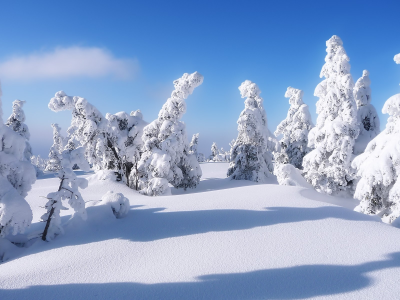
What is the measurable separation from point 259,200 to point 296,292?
517 cm

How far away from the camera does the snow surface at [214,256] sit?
16.5ft

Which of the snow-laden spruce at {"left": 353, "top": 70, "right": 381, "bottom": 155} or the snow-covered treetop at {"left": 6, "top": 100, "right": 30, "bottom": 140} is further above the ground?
the snow-laden spruce at {"left": 353, "top": 70, "right": 381, "bottom": 155}

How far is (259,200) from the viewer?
1002cm

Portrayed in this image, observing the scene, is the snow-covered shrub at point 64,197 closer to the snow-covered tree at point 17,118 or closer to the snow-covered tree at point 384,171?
the snow-covered tree at point 384,171

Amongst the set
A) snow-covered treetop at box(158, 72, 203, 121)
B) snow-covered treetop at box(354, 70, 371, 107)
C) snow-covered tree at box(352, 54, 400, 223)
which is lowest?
snow-covered tree at box(352, 54, 400, 223)

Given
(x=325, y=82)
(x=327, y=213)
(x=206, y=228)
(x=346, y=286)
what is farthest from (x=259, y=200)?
(x=325, y=82)

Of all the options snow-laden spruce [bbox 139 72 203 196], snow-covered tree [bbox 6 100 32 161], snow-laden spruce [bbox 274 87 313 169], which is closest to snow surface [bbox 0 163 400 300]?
snow-laden spruce [bbox 139 72 203 196]

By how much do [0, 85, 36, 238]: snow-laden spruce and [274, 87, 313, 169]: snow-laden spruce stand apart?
2553 centimetres

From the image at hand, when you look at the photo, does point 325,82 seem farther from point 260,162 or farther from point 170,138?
point 170,138

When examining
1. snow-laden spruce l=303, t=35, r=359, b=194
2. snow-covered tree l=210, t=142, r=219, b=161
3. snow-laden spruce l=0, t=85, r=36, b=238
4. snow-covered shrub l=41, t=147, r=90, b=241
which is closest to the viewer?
snow-laden spruce l=0, t=85, r=36, b=238

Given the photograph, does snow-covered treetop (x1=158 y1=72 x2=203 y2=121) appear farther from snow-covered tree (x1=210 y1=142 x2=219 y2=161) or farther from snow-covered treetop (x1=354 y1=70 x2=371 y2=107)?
snow-covered tree (x1=210 y1=142 x2=219 y2=161)

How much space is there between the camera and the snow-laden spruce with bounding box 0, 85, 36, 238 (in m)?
6.76

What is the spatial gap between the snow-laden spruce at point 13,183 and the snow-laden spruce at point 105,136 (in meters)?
8.87

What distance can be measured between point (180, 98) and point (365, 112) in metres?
14.2
